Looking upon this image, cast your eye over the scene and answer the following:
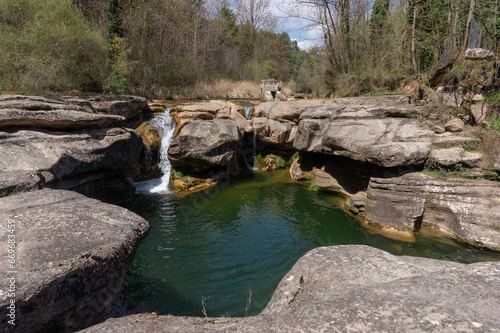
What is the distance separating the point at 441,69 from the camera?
880cm

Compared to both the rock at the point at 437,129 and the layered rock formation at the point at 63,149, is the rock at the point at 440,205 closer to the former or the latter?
the rock at the point at 437,129

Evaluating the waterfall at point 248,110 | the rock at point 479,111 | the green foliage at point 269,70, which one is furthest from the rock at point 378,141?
the green foliage at point 269,70

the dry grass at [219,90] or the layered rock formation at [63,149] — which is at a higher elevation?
the dry grass at [219,90]

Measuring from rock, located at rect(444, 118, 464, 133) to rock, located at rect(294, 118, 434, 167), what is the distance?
0.67 metres

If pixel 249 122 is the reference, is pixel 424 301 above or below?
below

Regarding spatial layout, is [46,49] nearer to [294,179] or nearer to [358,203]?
[294,179]

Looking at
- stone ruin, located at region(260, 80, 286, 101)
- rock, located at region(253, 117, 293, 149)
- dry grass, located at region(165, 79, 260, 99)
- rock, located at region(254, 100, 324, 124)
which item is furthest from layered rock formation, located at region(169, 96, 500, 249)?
stone ruin, located at region(260, 80, 286, 101)

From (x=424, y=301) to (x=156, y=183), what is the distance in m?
9.00

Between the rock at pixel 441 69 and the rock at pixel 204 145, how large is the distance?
22.1ft

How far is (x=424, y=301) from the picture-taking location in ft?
6.26

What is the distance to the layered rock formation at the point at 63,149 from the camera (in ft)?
16.8

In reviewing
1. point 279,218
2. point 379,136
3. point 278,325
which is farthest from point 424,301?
point 379,136

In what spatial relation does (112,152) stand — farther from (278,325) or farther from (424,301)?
(424,301)

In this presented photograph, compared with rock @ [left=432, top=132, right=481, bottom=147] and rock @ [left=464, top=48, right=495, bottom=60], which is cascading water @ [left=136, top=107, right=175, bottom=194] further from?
rock @ [left=464, top=48, right=495, bottom=60]
